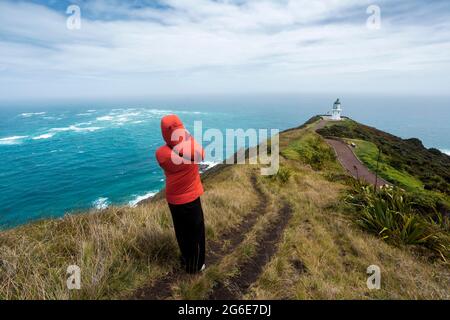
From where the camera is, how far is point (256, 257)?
4.51 metres

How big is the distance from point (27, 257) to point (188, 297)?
240cm

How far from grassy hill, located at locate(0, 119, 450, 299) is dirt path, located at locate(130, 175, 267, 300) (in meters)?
0.02

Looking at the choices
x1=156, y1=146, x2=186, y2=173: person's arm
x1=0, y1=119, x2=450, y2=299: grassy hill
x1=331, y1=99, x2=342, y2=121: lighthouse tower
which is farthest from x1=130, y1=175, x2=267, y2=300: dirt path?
x1=331, y1=99, x2=342, y2=121: lighthouse tower

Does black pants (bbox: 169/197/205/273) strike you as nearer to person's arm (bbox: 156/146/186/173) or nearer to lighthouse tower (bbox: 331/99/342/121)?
person's arm (bbox: 156/146/186/173)

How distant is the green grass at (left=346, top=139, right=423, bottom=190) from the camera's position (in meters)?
20.4

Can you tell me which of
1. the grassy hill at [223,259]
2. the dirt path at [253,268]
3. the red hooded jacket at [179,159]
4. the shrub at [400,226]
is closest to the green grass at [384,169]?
the shrub at [400,226]

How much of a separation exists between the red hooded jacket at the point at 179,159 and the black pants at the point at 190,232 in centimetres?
13

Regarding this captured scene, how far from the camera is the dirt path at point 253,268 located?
3.42 metres


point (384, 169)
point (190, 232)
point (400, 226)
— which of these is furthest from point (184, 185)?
point (384, 169)

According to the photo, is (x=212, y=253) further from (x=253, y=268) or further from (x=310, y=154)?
(x=310, y=154)

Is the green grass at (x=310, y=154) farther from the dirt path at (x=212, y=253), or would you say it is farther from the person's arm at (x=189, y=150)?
the person's arm at (x=189, y=150)

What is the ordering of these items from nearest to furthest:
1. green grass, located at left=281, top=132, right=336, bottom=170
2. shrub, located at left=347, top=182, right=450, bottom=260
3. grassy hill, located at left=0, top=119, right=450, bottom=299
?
grassy hill, located at left=0, top=119, right=450, bottom=299 < shrub, located at left=347, top=182, right=450, bottom=260 < green grass, located at left=281, top=132, right=336, bottom=170
